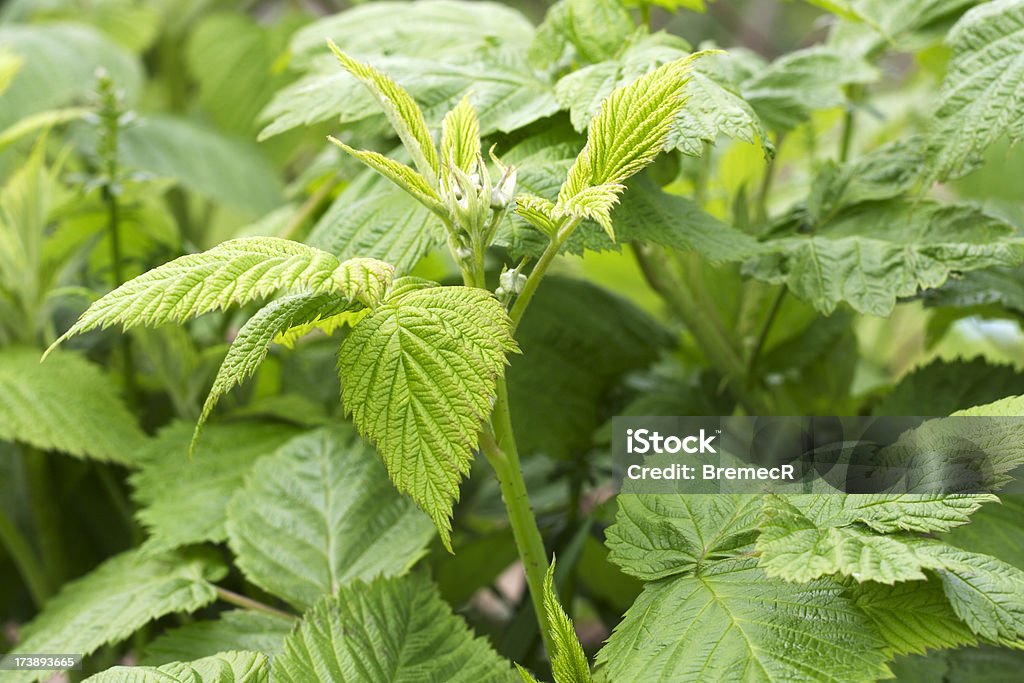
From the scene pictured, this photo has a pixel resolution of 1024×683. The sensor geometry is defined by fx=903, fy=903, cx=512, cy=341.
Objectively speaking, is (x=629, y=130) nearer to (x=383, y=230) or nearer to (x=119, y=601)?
(x=383, y=230)

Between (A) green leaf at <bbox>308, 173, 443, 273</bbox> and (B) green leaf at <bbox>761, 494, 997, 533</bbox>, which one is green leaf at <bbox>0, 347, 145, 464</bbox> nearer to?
(A) green leaf at <bbox>308, 173, 443, 273</bbox>

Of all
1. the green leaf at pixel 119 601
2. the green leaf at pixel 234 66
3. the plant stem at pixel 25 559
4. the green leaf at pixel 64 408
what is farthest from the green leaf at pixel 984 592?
the green leaf at pixel 234 66

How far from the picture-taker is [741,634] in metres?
0.41

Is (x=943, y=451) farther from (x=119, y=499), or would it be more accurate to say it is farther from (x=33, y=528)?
(x=33, y=528)

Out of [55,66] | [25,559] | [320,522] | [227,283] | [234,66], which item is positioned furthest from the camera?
[234,66]

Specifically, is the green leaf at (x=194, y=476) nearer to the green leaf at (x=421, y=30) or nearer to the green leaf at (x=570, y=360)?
the green leaf at (x=570, y=360)

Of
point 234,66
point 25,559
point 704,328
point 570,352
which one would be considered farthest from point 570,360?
point 234,66

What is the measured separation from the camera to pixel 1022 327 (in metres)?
0.68

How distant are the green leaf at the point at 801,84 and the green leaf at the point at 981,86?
0.09m

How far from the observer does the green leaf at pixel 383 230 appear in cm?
50

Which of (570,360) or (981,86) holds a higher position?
(981,86)

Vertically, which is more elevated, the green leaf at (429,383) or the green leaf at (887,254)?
the green leaf at (429,383)

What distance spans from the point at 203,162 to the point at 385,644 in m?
0.76

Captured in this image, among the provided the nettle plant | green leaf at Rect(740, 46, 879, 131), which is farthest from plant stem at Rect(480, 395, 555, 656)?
green leaf at Rect(740, 46, 879, 131)
